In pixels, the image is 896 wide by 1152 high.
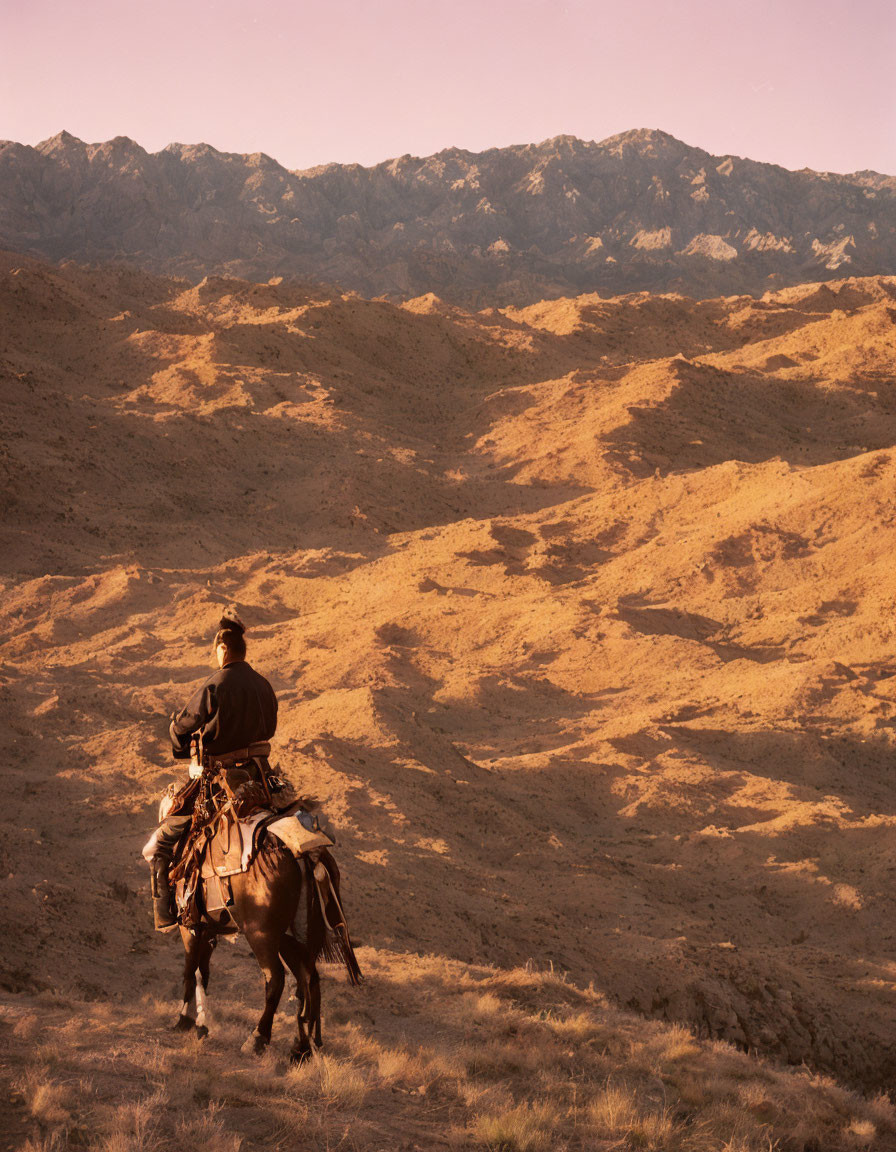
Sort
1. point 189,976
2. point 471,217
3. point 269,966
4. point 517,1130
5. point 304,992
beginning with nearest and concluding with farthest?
point 517,1130
point 269,966
point 304,992
point 189,976
point 471,217

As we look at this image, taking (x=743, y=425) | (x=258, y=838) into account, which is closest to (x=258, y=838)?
(x=258, y=838)

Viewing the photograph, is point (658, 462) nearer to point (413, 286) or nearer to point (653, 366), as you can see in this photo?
point (653, 366)

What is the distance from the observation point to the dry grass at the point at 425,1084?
496 centimetres

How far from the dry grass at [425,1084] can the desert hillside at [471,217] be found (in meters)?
71.7

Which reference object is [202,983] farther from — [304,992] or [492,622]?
[492,622]

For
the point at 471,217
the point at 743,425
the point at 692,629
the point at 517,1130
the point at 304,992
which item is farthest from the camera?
the point at 471,217

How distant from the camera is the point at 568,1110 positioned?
566 cm

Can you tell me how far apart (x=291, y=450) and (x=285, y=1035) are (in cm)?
2690

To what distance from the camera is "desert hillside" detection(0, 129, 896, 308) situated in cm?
9362

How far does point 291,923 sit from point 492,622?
1583 centimetres

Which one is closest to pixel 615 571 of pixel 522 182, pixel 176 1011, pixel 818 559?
pixel 818 559

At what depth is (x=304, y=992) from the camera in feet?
19.0

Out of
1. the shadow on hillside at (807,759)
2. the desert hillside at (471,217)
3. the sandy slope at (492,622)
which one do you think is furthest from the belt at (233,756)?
the desert hillside at (471,217)

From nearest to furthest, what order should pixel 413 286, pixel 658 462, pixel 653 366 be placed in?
1. pixel 658 462
2. pixel 653 366
3. pixel 413 286
